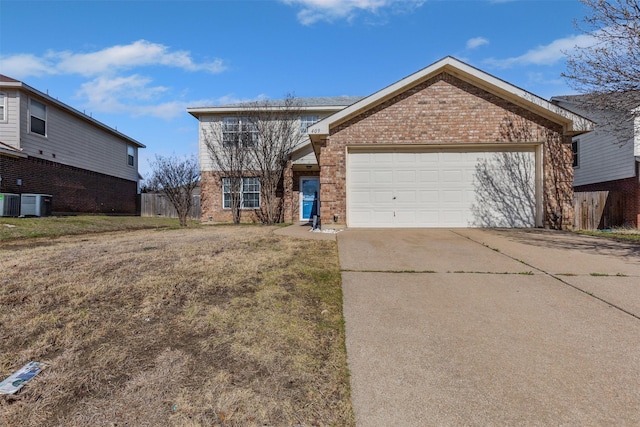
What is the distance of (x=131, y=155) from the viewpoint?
24641 millimetres

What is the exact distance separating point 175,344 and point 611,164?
1794 centimetres

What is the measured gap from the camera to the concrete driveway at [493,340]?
2023 mm

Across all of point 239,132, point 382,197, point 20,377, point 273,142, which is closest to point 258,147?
point 273,142

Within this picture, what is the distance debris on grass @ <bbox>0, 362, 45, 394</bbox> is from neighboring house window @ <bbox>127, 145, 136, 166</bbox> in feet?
Answer: 82.4

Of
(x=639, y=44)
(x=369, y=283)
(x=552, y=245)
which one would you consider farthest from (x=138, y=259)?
(x=639, y=44)

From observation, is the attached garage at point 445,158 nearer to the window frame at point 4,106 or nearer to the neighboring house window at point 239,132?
the neighboring house window at point 239,132

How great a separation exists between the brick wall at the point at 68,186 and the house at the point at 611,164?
21.6 metres

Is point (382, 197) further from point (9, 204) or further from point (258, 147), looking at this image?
point (9, 204)

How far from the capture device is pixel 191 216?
Result: 22578mm

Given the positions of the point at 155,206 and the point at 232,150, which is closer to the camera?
the point at 232,150

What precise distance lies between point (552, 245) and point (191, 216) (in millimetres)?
20562

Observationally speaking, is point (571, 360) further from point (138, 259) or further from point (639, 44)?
point (639, 44)

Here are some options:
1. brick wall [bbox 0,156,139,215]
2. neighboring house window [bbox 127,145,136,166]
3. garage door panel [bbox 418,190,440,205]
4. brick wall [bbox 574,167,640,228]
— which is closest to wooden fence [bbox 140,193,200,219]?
brick wall [bbox 0,156,139,215]

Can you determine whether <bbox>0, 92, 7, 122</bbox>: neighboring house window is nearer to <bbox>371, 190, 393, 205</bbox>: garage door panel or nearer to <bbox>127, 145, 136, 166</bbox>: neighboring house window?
<bbox>127, 145, 136, 166</bbox>: neighboring house window
